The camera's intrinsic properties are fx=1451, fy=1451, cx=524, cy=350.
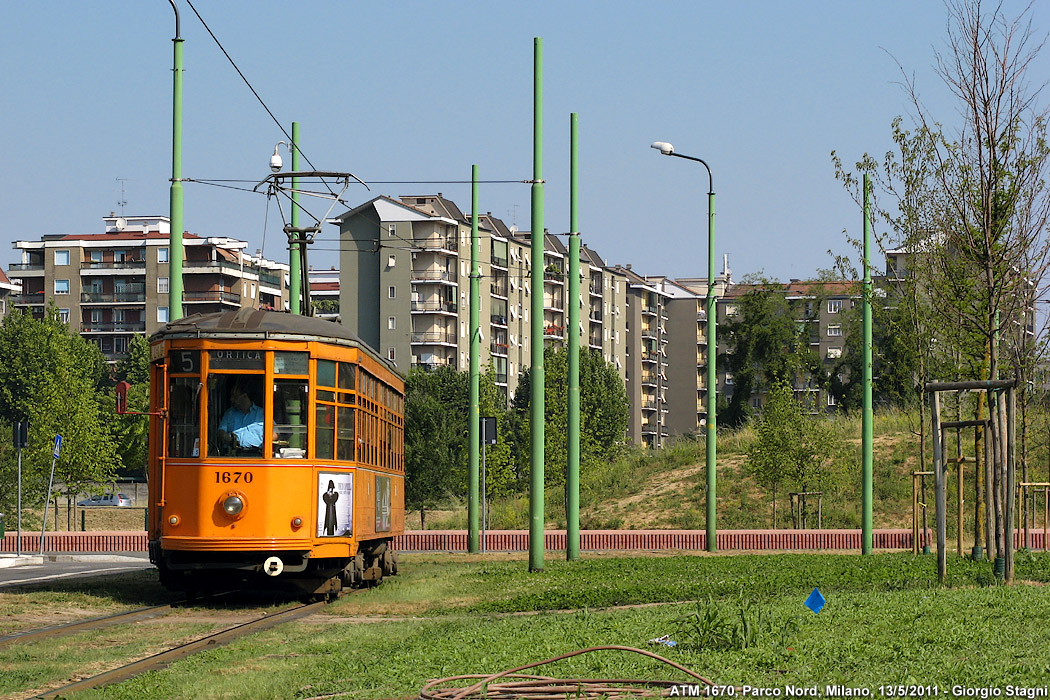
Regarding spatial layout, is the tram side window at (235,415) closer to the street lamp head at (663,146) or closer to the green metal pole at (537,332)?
the green metal pole at (537,332)

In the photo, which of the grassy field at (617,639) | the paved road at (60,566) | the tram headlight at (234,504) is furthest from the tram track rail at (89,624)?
the paved road at (60,566)

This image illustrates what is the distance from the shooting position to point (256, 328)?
1784 centimetres

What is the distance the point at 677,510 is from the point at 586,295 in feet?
276

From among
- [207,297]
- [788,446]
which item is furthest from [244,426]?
[207,297]

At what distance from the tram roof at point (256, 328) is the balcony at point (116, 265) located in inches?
4345

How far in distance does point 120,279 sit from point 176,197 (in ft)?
352

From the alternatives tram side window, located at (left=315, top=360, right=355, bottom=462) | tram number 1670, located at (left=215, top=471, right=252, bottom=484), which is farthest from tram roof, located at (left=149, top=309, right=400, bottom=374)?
tram number 1670, located at (left=215, top=471, right=252, bottom=484)

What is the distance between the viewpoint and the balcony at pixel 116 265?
4924 inches

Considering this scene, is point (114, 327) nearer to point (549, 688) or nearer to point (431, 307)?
point (431, 307)

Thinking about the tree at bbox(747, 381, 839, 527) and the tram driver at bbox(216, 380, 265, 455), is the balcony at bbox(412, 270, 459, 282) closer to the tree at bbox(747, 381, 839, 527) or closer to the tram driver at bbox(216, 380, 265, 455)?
the tree at bbox(747, 381, 839, 527)

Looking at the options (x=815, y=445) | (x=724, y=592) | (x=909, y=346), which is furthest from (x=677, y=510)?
(x=724, y=592)

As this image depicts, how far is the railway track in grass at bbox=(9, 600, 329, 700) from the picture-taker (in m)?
11.1

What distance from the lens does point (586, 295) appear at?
434ft

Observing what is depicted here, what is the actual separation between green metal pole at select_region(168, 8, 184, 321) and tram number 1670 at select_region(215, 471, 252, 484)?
4835 mm
